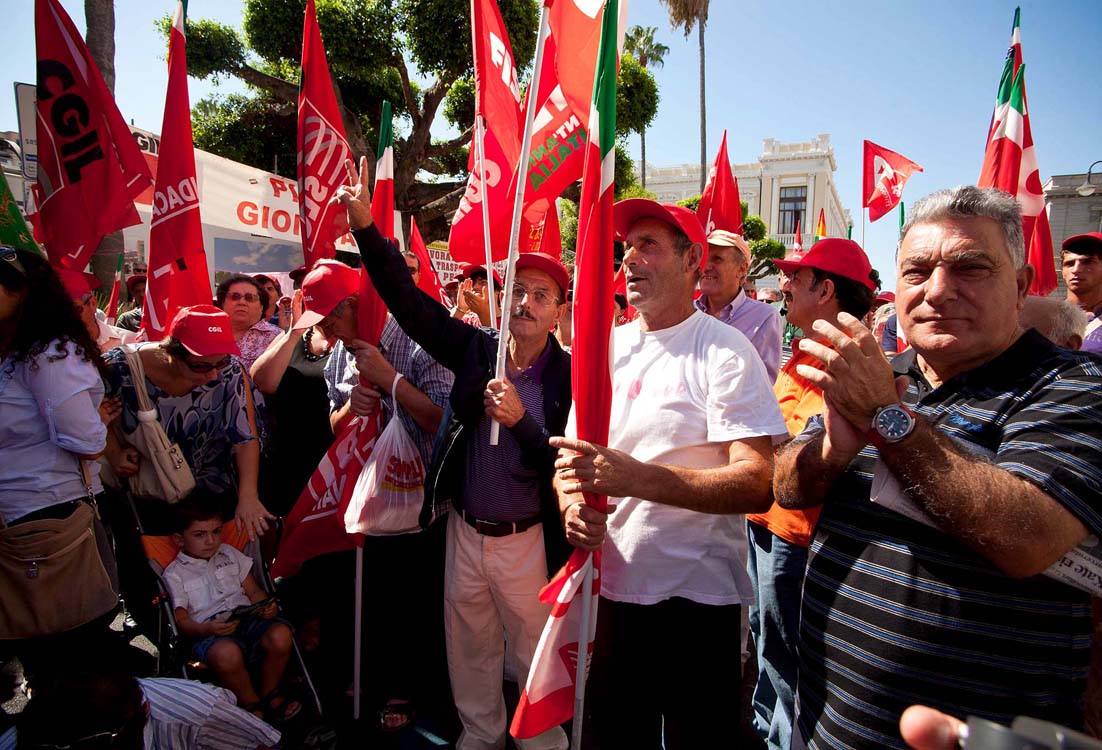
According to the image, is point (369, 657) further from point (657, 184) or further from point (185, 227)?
point (657, 184)

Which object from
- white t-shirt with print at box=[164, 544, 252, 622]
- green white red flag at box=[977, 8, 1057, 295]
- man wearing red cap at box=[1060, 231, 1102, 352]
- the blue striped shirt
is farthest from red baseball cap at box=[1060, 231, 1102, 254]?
white t-shirt with print at box=[164, 544, 252, 622]

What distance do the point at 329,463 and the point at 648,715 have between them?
73.7 inches

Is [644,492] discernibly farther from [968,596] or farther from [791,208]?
[791,208]

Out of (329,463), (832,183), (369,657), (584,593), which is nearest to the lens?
(584,593)

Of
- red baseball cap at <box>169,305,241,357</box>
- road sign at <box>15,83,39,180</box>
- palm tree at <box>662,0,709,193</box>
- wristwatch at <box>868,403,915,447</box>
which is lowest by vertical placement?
wristwatch at <box>868,403,915,447</box>

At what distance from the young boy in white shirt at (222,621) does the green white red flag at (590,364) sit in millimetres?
1571

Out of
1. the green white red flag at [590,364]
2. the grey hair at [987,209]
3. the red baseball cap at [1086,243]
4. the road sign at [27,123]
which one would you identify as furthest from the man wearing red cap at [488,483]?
the road sign at [27,123]

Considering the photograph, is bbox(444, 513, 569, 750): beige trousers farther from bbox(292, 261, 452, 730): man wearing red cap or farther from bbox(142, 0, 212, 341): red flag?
bbox(142, 0, 212, 341): red flag

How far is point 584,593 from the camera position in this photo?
72.4 inches

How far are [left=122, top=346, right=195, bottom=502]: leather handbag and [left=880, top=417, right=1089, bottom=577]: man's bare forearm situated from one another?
2.98 metres

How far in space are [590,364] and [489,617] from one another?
1.38 metres

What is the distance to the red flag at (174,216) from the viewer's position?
361 centimetres

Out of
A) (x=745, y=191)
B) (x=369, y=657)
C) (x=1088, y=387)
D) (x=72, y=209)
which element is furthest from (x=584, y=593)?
(x=745, y=191)

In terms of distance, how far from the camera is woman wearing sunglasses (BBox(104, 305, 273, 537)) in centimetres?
282
